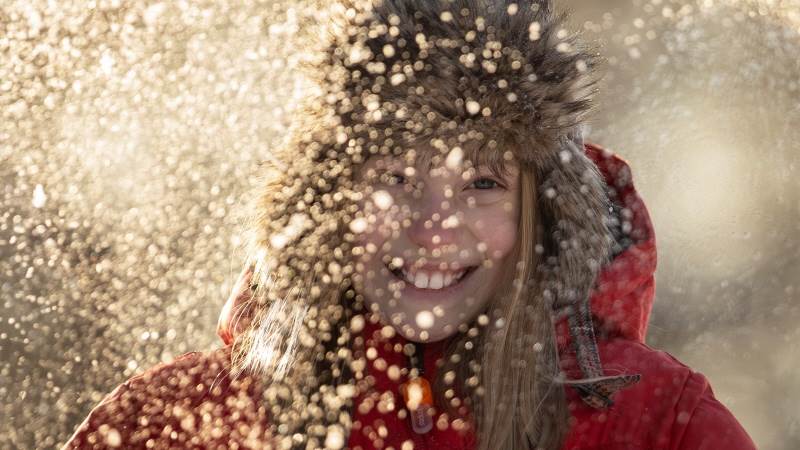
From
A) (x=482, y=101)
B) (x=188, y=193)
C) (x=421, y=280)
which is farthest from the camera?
(x=188, y=193)

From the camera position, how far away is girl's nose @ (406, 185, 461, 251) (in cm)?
246

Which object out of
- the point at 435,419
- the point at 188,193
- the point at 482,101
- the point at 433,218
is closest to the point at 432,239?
the point at 433,218

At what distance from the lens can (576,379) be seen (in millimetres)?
2539

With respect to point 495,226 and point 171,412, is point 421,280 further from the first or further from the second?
point 171,412

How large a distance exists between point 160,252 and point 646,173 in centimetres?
654

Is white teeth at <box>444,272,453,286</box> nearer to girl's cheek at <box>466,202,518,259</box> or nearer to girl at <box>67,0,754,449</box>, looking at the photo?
girl at <box>67,0,754,449</box>

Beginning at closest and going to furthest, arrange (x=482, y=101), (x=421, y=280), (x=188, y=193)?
(x=482, y=101), (x=421, y=280), (x=188, y=193)

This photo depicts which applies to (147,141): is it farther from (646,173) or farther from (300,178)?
(300,178)

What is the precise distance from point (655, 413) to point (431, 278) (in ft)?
2.07

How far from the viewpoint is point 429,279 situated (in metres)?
2.54

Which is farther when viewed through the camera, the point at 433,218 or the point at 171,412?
the point at 171,412

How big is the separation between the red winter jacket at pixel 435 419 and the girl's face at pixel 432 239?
0.39 feet

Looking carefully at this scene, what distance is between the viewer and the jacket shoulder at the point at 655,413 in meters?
2.40

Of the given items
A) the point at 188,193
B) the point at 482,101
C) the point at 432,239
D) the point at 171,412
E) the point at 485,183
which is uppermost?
the point at 482,101
